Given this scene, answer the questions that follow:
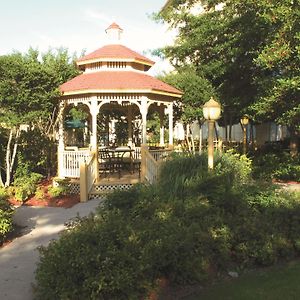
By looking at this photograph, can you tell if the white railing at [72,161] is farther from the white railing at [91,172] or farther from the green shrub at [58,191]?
the green shrub at [58,191]

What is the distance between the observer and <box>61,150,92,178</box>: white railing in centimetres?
1487

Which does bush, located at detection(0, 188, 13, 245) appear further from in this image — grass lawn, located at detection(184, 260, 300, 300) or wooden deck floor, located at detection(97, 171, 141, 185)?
wooden deck floor, located at detection(97, 171, 141, 185)

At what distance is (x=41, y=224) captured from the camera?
33.8 ft

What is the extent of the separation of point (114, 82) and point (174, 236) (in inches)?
371

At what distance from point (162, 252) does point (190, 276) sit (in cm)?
59

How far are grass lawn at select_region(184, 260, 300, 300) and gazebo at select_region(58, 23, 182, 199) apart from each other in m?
8.08

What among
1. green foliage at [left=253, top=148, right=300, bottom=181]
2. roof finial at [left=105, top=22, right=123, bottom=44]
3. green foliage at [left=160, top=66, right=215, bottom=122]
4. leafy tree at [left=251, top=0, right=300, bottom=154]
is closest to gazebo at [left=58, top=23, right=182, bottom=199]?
roof finial at [left=105, top=22, right=123, bottom=44]

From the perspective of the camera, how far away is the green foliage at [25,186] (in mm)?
13337

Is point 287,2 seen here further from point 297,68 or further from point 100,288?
point 100,288

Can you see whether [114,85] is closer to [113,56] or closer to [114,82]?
[114,82]

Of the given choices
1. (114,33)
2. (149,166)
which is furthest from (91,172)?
(114,33)

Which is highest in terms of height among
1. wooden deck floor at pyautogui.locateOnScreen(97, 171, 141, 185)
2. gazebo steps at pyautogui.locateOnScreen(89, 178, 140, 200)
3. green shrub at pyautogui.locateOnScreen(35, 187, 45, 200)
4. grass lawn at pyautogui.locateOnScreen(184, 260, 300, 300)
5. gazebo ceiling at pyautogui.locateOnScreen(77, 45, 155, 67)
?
gazebo ceiling at pyautogui.locateOnScreen(77, 45, 155, 67)

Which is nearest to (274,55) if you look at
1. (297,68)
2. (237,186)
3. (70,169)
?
(297,68)

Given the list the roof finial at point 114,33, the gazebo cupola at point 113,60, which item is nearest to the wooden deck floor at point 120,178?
the gazebo cupola at point 113,60
